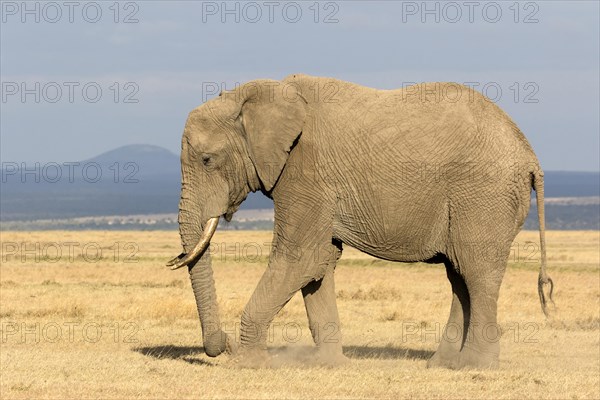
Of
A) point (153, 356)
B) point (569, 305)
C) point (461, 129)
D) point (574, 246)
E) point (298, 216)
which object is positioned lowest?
point (574, 246)

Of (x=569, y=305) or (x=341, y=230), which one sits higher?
(x=341, y=230)

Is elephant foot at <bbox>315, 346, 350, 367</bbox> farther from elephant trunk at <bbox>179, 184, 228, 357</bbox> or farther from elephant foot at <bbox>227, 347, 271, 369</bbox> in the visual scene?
elephant trunk at <bbox>179, 184, 228, 357</bbox>

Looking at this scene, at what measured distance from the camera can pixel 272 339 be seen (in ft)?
61.7

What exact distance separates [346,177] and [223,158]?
1.52 meters

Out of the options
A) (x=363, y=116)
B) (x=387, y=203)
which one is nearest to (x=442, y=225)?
(x=387, y=203)

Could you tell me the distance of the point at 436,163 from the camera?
14.9m

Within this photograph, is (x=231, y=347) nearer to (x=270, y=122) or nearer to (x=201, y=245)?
(x=201, y=245)

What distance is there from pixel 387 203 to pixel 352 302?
34.0 feet

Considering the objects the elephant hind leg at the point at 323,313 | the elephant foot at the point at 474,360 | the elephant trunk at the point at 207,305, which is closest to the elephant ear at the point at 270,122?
the elephant trunk at the point at 207,305

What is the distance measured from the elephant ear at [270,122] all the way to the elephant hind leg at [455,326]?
9.09 ft

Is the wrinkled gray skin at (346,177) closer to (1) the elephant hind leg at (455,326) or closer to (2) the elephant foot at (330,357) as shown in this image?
(1) the elephant hind leg at (455,326)

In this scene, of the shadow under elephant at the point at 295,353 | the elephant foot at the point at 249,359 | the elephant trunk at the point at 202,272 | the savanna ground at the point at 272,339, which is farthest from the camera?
the shadow under elephant at the point at 295,353

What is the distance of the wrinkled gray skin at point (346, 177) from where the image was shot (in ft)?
48.4

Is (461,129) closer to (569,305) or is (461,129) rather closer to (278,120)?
(278,120)
